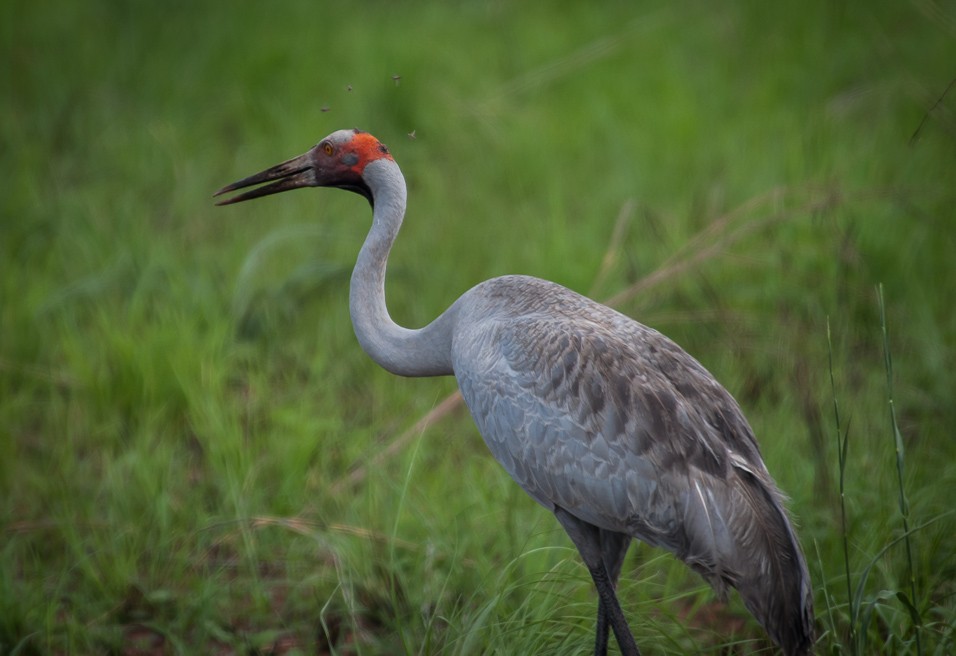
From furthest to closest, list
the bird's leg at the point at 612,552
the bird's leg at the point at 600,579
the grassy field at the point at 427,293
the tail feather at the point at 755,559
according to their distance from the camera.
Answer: the grassy field at the point at 427,293
the bird's leg at the point at 612,552
the bird's leg at the point at 600,579
the tail feather at the point at 755,559

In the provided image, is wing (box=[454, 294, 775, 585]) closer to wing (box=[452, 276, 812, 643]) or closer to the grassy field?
wing (box=[452, 276, 812, 643])

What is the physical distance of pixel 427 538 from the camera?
4.11 meters

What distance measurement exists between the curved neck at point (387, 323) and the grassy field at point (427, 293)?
0.52 meters

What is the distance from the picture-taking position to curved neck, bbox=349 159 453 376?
11.9 feet

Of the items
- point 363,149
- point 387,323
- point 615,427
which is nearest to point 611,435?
point 615,427

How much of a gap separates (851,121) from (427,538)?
5022 mm

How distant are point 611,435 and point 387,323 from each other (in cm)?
92

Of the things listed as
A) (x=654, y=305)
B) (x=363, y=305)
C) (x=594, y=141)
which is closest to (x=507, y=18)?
(x=594, y=141)

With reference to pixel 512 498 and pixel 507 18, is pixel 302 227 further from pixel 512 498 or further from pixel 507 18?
pixel 507 18

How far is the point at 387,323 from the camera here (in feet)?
12.0

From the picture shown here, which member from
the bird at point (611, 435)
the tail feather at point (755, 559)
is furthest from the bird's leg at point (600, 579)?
the tail feather at point (755, 559)

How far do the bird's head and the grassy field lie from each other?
1.09 m

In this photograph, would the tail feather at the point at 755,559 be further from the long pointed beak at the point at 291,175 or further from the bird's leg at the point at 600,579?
the long pointed beak at the point at 291,175

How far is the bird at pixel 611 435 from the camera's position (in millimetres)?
3086
